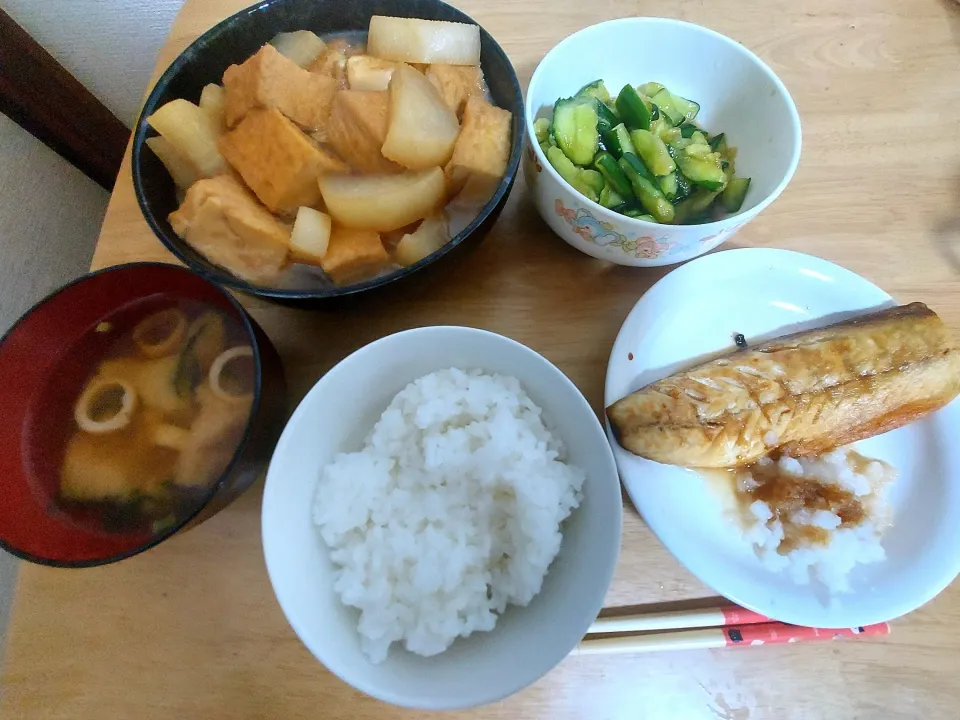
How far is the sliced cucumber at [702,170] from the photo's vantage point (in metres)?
0.99

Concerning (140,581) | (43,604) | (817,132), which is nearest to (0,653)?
(43,604)

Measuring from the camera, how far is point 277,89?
88 centimetres

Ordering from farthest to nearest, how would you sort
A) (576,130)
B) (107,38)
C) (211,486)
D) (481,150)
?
(107,38), (576,130), (481,150), (211,486)

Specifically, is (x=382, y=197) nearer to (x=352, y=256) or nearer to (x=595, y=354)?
(x=352, y=256)

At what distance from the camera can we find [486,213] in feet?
2.73

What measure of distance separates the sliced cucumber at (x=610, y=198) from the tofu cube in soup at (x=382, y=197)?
0.27 m

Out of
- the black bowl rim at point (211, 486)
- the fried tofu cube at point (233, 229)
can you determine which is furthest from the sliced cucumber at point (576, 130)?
the black bowl rim at point (211, 486)

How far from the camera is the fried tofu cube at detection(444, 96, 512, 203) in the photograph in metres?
0.86

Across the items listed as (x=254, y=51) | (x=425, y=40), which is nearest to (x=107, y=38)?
(x=254, y=51)

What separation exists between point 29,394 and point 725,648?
3.67 feet

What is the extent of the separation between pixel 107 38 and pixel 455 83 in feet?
5.00

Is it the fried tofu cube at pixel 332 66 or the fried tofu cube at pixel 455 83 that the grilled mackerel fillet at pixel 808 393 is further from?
the fried tofu cube at pixel 332 66

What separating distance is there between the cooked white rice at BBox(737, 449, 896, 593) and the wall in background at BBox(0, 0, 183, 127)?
2.07m

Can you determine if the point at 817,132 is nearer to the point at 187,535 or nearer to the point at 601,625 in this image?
the point at 601,625
